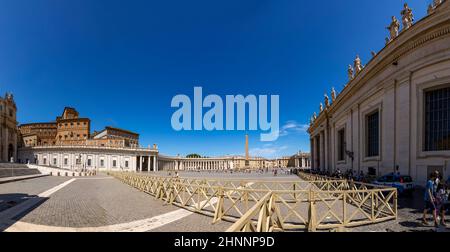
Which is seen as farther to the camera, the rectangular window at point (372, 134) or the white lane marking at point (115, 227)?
the rectangular window at point (372, 134)

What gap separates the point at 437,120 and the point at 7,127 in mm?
84409

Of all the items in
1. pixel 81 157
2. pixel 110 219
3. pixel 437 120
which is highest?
pixel 437 120

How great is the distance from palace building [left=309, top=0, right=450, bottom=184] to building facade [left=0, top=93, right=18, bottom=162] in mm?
75076

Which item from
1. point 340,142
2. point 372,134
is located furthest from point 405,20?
point 340,142

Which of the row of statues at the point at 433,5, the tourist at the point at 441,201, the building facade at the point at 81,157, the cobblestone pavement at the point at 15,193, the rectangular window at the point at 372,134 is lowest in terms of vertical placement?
the building facade at the point at 81,157

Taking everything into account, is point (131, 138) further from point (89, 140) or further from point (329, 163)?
point (329, 163)

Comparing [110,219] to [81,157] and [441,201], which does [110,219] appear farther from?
[81,157]

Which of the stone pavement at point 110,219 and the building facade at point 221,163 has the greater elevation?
the stone pavement at point 110,219

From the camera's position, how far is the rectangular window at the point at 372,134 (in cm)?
2278

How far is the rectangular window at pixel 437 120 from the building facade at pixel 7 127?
254ft

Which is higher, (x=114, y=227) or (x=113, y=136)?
(x=113, y=136)

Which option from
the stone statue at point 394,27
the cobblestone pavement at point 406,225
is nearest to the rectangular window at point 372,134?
the stone statue at point 394,27

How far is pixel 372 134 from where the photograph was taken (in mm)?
A: 23797

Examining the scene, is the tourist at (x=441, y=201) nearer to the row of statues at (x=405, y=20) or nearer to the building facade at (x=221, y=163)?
the row of statues at (x=405, y=20)
